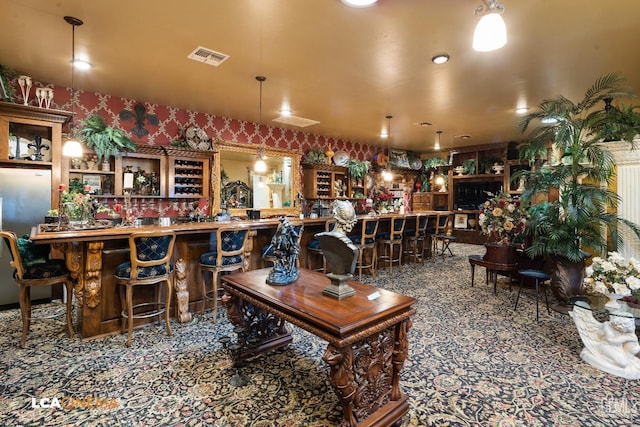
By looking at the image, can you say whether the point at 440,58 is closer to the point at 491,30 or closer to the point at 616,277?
the point at 491,30

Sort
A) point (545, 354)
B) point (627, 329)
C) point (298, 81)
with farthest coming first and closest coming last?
point (298, 81) → point (545, 354) → point (627, 329)

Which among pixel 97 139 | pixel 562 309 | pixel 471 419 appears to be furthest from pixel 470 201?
pixel 97 139

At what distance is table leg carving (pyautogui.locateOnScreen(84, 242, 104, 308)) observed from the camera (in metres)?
2.86

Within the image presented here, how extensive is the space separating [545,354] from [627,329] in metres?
0.61

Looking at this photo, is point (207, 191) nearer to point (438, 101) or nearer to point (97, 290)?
point (97, 290)

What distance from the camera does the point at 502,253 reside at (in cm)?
439

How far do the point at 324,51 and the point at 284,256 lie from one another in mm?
2251

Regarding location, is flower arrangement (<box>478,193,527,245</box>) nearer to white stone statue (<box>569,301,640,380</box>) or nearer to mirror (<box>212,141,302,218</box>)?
white stone statue (<box>569,301,640,380</box>)

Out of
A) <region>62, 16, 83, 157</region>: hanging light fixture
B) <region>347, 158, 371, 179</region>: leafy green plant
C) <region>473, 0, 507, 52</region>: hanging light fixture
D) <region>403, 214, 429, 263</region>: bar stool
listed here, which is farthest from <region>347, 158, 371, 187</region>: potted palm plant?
<region>473, 0, 507, 52</region>: hanging light fixture

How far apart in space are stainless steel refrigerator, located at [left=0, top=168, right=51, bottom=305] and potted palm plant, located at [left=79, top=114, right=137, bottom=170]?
67cm

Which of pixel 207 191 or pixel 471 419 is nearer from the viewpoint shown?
pixel 471 419

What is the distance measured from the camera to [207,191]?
5621 millimetres

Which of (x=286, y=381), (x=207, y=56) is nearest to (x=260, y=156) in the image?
(x=207, y=56)

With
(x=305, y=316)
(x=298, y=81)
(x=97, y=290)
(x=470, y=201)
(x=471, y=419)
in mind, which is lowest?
(x=471, y=419)
